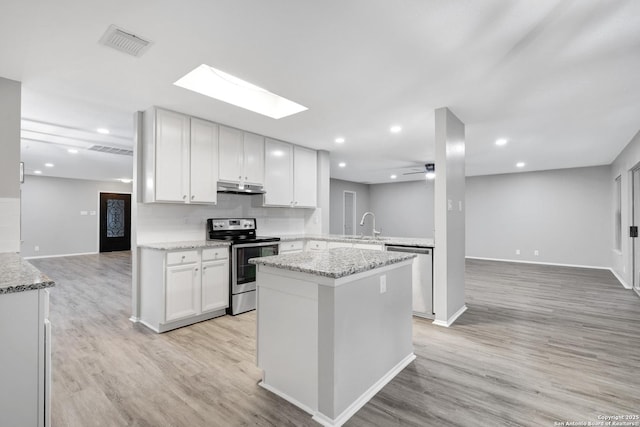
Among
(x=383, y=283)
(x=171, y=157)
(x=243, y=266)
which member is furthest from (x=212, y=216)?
(x=383, y=283)

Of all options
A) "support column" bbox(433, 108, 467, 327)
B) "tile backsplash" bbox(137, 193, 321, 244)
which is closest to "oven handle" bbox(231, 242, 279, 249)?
"tile backsplash" bbox(137, 193, 321, 244)

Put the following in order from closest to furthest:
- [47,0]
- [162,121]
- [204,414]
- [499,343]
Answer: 1. [47,0]
2. [204,414]
3. [499,343]
4. [162,121]

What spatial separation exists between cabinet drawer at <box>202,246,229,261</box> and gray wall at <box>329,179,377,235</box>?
5.99 metres

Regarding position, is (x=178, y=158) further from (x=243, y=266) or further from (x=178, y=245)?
(x=243, y=266)

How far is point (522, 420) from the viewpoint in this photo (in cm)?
182

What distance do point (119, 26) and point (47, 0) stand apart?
13.3 inches

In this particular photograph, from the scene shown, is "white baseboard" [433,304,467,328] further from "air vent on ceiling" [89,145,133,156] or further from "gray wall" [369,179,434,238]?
"gray wall" [369,179,434,238]

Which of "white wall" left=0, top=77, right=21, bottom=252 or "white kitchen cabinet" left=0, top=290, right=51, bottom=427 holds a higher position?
"white wall" left=0, top=77, right=21, bottom=252

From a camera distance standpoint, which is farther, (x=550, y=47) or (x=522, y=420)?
(x=550, y=47)

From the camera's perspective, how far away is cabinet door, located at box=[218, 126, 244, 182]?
4023mm

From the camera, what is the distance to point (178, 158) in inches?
141

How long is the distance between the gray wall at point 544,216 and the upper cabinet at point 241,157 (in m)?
6.55

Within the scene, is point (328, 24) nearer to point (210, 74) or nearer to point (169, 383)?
point (210, 74)

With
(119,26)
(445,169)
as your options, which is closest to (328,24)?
(119,26)
